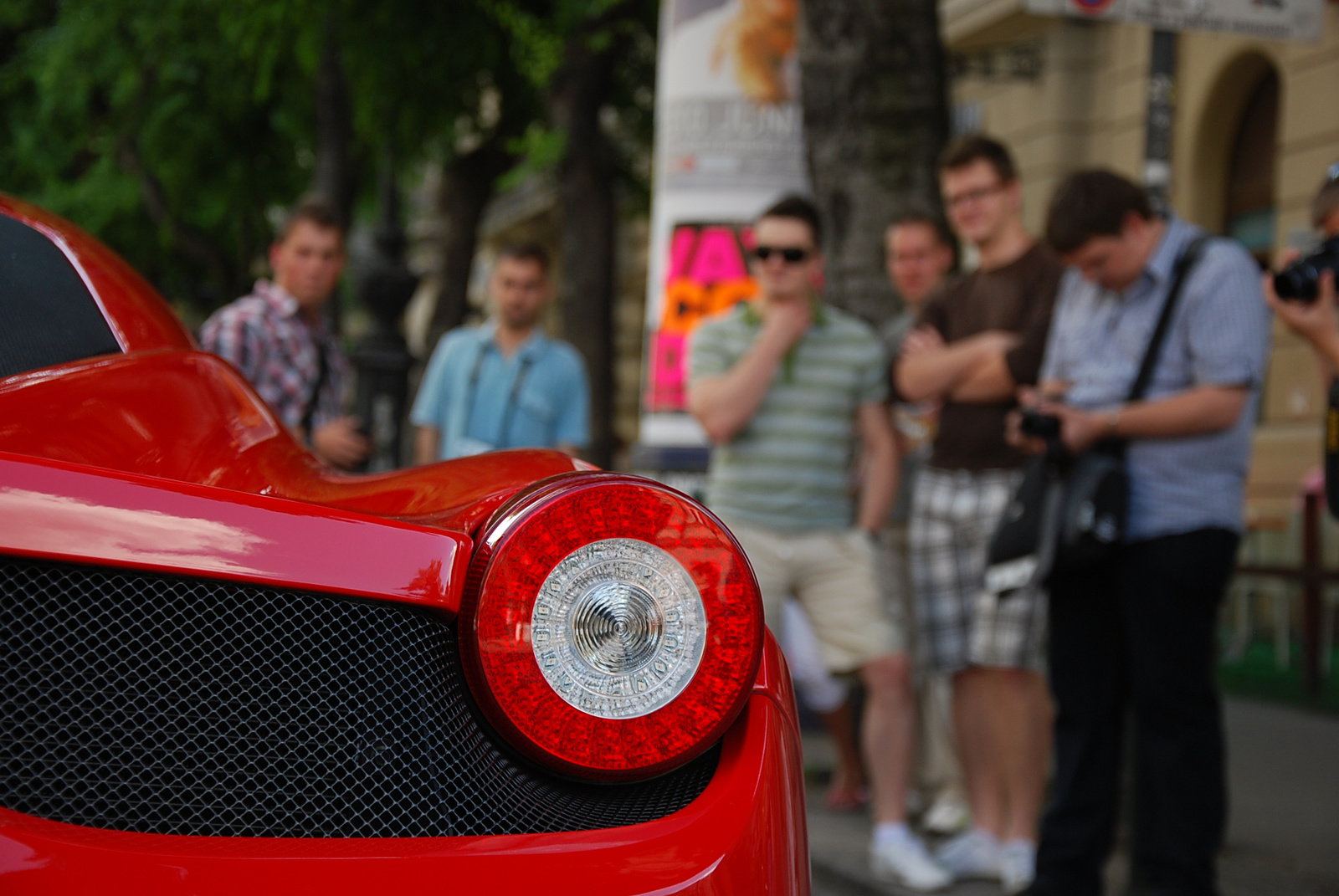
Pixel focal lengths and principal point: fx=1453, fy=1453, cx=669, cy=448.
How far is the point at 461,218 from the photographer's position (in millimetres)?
15922

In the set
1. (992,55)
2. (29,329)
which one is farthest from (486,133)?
(29,329)

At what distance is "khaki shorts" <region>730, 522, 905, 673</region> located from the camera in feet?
14.9

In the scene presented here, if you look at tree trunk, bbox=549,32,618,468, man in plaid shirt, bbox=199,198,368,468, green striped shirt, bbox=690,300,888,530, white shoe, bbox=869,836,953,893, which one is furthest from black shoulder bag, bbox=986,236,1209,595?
tree trunk, bbox=549,32,618,468

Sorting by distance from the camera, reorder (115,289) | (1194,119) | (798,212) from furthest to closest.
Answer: (1194,119) → (798,212) → (115,289)

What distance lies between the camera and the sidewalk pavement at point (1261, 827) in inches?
179

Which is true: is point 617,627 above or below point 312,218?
below

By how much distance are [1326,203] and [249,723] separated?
271cm

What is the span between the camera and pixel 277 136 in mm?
16219

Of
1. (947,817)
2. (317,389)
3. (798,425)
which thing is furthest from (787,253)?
(947,817)

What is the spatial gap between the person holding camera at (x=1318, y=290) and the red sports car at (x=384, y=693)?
78.6 inches

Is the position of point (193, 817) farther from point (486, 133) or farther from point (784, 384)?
point (486, 133)

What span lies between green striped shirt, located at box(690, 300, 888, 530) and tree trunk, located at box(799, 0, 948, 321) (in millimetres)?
1591

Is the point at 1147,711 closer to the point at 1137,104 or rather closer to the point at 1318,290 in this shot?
the point at 1318,290

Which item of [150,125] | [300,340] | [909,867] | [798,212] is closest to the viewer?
[909,867]
